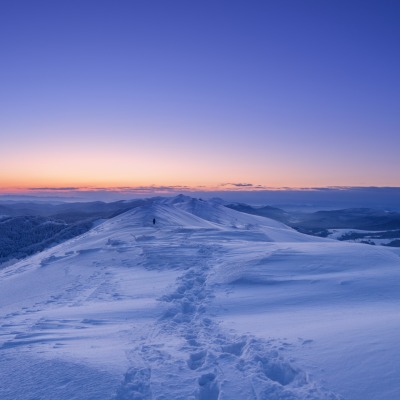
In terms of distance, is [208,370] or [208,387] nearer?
[208,387]

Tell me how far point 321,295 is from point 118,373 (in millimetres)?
5968

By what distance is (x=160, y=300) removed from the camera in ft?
32.9

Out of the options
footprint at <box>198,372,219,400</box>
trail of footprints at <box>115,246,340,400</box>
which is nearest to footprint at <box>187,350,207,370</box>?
trail of footprints at <box>115,246,340,400</box>

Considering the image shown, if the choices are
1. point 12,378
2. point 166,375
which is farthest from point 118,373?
point 12,378

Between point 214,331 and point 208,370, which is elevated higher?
point 208,370

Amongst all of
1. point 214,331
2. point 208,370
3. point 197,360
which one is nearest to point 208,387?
point 208,370

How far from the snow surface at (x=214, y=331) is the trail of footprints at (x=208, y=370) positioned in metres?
0.02

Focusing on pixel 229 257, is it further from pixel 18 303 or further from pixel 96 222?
pixel 96 222

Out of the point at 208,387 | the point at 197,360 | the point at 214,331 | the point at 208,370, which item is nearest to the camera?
the point at 208,387

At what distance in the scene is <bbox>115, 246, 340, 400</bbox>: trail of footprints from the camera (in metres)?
4.71

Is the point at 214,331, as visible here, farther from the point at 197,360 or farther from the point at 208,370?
the point at 208,370

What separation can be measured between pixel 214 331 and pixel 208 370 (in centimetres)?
185

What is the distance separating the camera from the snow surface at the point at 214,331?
4.82m

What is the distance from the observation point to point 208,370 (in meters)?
5.43
